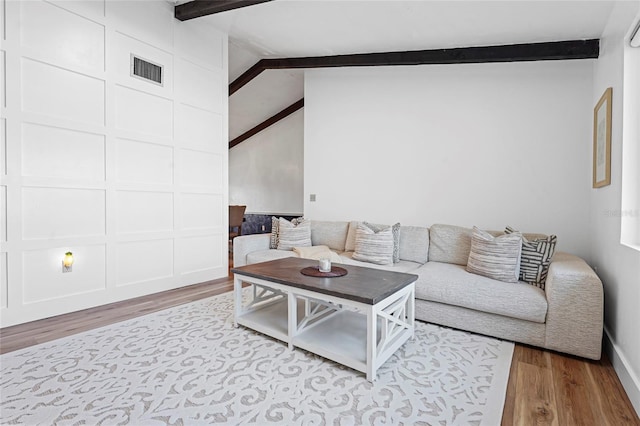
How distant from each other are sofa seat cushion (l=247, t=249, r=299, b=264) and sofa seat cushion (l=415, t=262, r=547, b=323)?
1524 millimetres

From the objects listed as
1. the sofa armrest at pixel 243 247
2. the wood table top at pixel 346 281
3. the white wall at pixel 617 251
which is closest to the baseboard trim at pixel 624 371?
the white wall at pixel 617 251

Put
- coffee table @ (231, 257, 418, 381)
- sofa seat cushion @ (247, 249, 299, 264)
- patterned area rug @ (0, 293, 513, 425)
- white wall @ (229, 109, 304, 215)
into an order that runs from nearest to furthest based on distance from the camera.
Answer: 1. patterned area rug @ (0, 293, 513, 425)
2. coffee table @ (231, 257, 418, 381)
3. sofa seat cushion @ (247, 249, 299, 264)
4. white wall @ (229, 109, 304, 215)

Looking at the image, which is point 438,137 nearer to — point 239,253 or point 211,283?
point 239,253

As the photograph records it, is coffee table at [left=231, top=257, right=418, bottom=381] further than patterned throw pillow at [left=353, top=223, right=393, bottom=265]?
No

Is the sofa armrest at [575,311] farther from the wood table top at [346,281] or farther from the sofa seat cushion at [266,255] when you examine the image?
the sofa seat cushion at [266,255]

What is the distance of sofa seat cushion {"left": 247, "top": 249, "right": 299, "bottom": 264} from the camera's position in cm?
376

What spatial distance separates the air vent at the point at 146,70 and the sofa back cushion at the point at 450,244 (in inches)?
132

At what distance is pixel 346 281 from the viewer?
231 cm

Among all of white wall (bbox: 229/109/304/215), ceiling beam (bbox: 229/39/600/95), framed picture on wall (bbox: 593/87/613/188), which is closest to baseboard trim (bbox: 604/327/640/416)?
framed picture on wall (bbox: 593/87/613/188)

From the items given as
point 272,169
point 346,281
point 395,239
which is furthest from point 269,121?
→ point 346,281

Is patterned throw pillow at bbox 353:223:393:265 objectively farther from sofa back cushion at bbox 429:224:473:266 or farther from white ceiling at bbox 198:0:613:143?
white ceiling at bbox 198:0:613:143

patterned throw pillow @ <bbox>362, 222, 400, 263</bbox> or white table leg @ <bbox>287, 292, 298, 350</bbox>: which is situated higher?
patterned throw pillow @ <bbox>362, 222, 400, 263</bbox>

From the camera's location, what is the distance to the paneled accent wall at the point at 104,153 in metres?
2.66

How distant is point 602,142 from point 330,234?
9.05 ft
